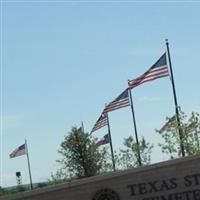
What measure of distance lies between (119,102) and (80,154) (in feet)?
66.8

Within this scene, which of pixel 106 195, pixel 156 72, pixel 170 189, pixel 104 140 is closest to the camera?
pixel 170 189

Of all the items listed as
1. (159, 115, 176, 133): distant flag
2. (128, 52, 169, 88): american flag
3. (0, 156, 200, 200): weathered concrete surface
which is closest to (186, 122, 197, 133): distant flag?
(159, 115, 176, 133): distant flag

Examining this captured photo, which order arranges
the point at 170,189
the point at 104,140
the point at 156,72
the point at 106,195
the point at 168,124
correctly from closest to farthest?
1. the point at 170,189
2. the point at 106,195
3. the point at 156,72
4. the point at 168,124
5. the point at 104,140

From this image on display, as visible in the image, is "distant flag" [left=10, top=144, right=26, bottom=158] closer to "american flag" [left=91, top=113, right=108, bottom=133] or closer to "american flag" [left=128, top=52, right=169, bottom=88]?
"american flag" [left=91, top=113, right=108, bottom=133]

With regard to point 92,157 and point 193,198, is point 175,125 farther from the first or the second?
point 92,157

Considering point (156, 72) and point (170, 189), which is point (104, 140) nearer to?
point (156, 72)

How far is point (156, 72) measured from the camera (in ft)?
111

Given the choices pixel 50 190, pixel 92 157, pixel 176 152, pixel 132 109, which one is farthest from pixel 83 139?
pixel 50 190

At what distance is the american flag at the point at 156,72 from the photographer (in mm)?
33666

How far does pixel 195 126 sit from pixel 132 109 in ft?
20.5

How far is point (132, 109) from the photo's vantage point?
45.0 m

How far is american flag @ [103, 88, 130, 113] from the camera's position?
38.8m

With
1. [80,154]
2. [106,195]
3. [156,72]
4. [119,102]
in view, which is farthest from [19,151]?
[106,195]

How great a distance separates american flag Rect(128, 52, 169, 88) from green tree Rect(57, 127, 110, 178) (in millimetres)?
24288
